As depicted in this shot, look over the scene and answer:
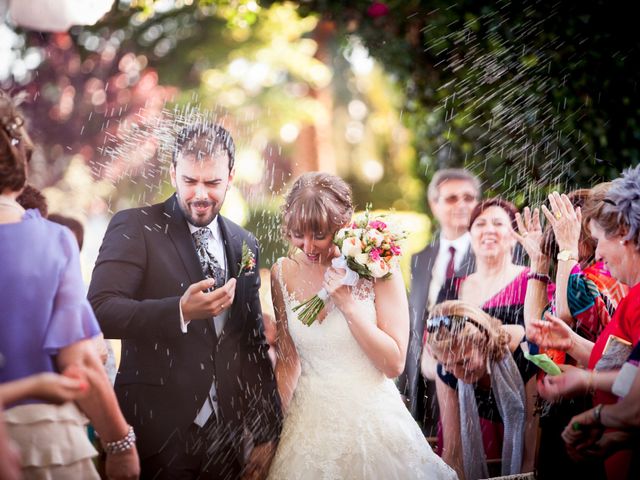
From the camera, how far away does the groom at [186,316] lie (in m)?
3.09

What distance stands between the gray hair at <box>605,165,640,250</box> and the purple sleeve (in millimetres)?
2360

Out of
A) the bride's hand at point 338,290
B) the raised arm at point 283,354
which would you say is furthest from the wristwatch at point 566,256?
the raised arm at point 283,354

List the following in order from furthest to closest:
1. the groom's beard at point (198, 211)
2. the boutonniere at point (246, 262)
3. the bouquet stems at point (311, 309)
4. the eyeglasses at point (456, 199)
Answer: the eyeglasses at point (456, 199)
the bouquet stems at point (311, 309)
the boutonniere at point (246, 262)
the groom's beard at point (198, 211)

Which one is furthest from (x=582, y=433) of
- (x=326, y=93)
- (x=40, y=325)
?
(x=40, y=325)

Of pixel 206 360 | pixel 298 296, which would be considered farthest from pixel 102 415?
pixel 298 296

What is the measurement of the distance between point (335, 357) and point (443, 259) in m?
1.08

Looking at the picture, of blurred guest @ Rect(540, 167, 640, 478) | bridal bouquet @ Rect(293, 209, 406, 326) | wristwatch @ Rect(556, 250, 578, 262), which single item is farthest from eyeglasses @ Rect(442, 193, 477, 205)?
bridal bouquet @ Rect(293, 209, 406, 326)

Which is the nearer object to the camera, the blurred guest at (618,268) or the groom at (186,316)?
the groom at (186,316)

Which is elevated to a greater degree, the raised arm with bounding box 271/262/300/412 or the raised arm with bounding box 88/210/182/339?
the raised arm with bounding box 88/210/182/339

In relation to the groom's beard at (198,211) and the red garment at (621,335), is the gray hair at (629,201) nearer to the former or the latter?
the red garment at (621,335)

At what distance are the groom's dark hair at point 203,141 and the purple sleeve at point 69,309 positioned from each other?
63 cm

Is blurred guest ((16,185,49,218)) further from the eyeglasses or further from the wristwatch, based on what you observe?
the wristwatch

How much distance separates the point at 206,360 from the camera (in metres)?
3.21

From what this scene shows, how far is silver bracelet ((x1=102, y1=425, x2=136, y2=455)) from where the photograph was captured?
9.46 feet
